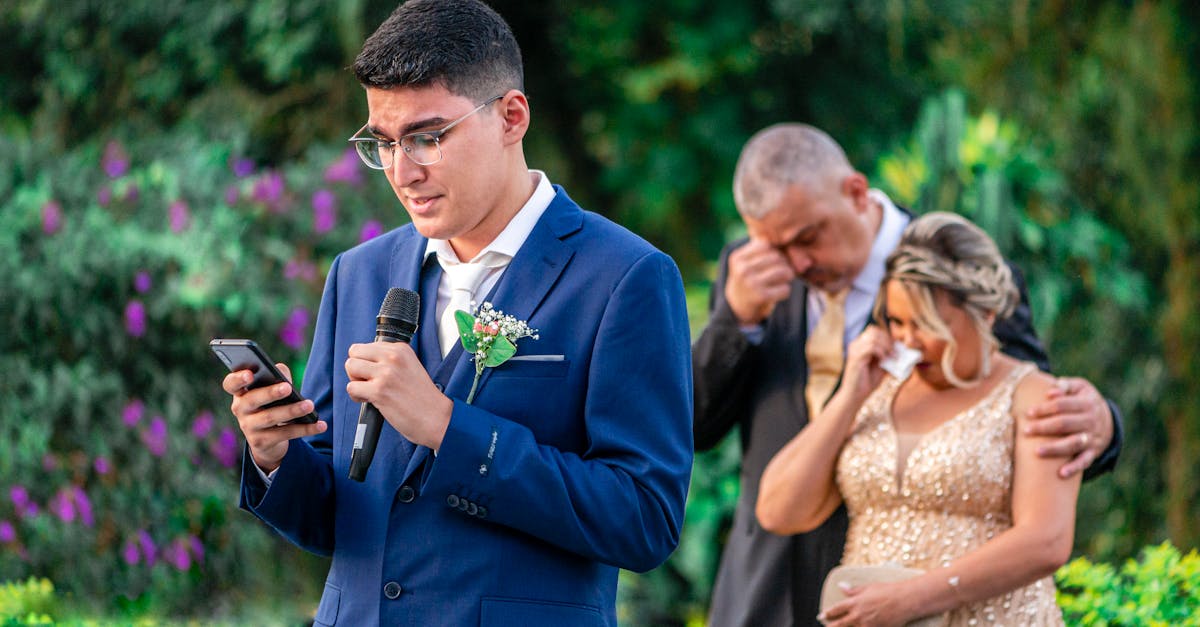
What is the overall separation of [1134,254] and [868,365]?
4504 mm

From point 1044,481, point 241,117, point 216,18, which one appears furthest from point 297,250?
point 1044,481

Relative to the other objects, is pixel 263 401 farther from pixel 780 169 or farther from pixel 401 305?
pixel 780 169

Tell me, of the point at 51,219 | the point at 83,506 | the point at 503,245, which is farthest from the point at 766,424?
the point at 51,219

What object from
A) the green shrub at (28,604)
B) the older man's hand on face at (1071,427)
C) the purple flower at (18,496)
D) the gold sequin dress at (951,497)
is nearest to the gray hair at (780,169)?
the gold sequin dress at (951,497)

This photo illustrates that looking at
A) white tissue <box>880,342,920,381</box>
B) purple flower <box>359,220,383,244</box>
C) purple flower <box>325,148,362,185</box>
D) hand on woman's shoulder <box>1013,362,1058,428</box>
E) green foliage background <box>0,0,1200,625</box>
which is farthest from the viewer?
purple flower <box>325,148,362,185</box>

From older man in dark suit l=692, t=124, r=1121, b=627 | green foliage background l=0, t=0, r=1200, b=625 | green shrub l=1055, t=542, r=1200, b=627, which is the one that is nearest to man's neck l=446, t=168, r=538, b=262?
older man in dark suit l=692, t=124, r=1121, b=627

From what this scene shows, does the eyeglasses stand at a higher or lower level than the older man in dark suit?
higher

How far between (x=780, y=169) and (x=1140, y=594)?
5.11 feet

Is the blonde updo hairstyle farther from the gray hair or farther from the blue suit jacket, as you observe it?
the blue suit jacket

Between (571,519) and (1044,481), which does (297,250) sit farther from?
(571,519)

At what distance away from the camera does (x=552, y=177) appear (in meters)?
9.79

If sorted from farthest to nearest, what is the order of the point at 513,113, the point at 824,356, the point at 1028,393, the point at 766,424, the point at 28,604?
1. the point at 28,604
2. the point at 766,424
3. the point at 824,356
4. the point at 1028,393
5. the point at 513,113

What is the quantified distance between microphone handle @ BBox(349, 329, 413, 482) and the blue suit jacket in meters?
0.08

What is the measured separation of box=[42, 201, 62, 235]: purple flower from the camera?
256 inches
